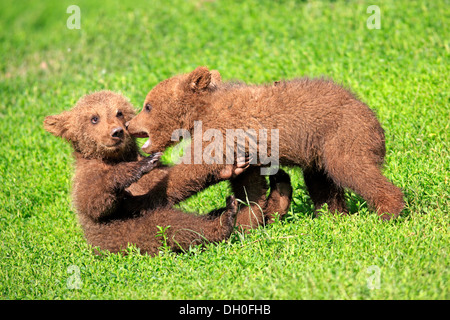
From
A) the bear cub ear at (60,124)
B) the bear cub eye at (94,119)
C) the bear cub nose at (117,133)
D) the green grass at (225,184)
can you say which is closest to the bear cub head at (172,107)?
the bear cub nose at (117,133)

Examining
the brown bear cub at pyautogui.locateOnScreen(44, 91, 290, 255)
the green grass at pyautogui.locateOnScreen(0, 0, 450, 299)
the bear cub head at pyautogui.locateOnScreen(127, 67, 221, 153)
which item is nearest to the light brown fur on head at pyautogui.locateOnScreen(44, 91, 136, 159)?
the brown bear cub at pyautogui.locateOnScreen(44, 91, 290, 255)

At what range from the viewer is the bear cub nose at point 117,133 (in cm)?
710

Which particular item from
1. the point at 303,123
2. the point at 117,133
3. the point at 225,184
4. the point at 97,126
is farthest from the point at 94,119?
the point at 303,123

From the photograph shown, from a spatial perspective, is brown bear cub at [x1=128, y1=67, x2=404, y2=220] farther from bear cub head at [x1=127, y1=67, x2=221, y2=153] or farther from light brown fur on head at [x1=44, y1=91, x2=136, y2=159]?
light brown fur on head at [x1=44, y1=91, x2=136, y2=159]

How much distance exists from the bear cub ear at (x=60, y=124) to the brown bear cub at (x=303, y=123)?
0.91 meters

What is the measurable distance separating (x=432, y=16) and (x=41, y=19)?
45.3ft

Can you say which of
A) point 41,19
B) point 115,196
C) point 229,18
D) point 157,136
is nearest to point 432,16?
point 229,18

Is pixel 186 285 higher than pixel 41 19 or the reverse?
the reverse

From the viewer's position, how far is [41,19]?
20.1 m

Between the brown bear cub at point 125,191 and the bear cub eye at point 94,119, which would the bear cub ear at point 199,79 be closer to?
the brown bear cub at point 125,191

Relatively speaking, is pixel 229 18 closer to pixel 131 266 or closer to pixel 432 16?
pixel 432 16

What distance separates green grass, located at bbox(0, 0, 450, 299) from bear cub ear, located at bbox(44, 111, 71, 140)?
53.8 inches

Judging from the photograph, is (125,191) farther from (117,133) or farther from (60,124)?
(60,124)

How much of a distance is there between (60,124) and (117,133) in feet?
2.95
